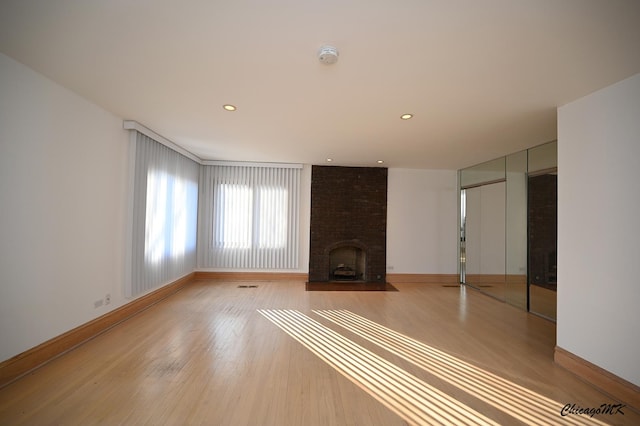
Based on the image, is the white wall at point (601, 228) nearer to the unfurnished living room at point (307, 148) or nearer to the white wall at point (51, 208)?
the unfurnished living room at point (307, 148)

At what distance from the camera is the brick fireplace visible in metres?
6.11

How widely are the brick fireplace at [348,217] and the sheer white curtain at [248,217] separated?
0.49m

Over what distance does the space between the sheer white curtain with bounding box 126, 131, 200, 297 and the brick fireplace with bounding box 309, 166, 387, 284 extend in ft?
8.34

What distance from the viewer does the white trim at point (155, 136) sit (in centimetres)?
352

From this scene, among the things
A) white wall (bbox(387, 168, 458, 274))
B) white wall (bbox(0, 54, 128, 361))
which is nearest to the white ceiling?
white wall (bbox(0, 54, 128, 361))

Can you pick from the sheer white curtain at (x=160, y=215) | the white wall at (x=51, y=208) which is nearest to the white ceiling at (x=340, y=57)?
the white wall at (x=51, y=208)

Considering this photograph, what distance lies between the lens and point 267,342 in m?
3.02

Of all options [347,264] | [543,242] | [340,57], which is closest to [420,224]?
[347,264]

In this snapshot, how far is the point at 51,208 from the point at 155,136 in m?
1.81

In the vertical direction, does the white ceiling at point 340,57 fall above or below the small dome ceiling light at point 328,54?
above

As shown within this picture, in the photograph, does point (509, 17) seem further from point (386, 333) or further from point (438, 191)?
point (438, 191)

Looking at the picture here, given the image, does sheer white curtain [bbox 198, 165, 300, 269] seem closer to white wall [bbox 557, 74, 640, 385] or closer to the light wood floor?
the light wood floor

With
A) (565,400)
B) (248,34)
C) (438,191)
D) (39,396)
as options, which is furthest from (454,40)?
(438,191)

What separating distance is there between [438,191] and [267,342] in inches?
200
